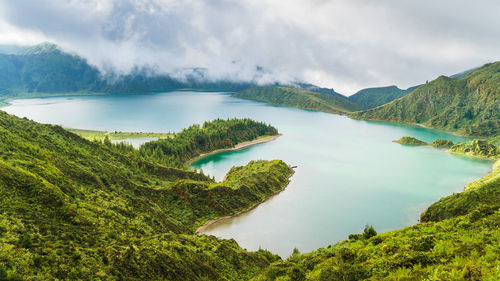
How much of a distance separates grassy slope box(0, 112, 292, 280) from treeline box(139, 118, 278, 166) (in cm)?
3285

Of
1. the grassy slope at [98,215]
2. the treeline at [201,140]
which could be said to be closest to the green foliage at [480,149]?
the treeline at [201,140]

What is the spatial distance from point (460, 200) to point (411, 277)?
5209 cm

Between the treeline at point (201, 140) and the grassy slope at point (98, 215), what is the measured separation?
32855mm

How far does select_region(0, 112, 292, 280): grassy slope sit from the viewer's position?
2583 centimetres

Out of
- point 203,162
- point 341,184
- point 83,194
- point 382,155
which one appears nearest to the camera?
point 83,194

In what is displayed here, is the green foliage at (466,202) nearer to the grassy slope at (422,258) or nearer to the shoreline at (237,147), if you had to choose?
the grassy slope at (422,258)

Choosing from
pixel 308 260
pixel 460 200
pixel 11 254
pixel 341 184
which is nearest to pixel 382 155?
pixel 341 184

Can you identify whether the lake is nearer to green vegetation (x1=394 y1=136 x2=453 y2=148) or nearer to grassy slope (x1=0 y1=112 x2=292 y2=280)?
grassy slope (x1=0 y1=112 x2=292 y2=280)

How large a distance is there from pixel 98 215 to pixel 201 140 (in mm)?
96182

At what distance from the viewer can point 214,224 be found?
61406 millimetres

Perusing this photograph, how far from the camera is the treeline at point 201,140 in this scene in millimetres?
106312

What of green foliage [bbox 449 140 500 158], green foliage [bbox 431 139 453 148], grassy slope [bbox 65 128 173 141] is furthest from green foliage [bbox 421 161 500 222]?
grassy slope [bbox 65 128 173 141]

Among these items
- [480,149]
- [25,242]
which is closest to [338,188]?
[25,242]

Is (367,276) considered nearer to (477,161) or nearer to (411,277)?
(411,277)
